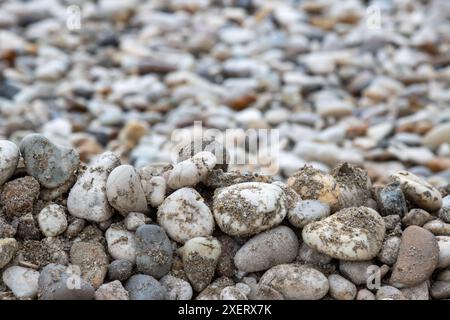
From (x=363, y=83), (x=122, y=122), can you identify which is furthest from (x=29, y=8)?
(x=363, y=83)

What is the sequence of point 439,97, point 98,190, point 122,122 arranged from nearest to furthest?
point 98,190, point 122,122, point 439,97

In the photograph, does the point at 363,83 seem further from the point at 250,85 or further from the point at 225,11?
the point at 225,11

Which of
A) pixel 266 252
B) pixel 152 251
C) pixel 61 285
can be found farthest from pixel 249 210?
pixel 61 285

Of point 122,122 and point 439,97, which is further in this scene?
point 439,97

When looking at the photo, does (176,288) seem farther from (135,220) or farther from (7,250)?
(7,250)

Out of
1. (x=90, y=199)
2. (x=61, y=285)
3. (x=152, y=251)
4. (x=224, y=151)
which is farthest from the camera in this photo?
(x=224, y=151)

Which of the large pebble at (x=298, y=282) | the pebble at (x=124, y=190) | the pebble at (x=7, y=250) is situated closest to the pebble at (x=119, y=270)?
the pebble at (x=124, y=190)
